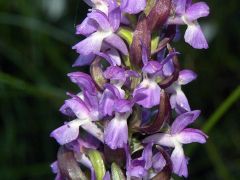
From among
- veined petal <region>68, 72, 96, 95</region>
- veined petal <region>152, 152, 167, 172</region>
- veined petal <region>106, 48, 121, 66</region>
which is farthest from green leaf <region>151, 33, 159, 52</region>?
veined petal <region>152, 152, 167, 172</region>

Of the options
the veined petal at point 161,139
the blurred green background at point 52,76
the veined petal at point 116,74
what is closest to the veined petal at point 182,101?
the veined petal at point 161,139

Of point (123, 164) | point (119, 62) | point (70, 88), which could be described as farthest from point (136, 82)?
point (70, 88)

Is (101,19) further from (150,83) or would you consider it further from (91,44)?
(150,83)

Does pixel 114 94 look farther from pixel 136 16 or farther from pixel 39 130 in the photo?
pixel 39 130

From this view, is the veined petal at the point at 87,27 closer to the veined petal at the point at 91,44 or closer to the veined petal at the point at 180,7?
the veined petal at the point at 91,44

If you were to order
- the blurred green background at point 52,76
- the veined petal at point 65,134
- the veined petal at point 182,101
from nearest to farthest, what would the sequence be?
the veined petal at point 65,134 → the veined petal at point 182,101 → the blurred green background at point 52,76

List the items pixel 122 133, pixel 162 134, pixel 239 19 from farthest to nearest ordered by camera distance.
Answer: pixel 239 19
pixel 162 134
pixel 122 133
